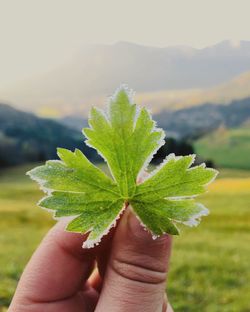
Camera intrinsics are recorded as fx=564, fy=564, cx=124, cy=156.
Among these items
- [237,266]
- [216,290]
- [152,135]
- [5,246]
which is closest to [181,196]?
[152,135]

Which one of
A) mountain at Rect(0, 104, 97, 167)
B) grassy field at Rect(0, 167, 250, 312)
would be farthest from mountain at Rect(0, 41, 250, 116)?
grassy field at Rect(0, 167, 250, 312)

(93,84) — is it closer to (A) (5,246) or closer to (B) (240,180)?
(B) (240,180)

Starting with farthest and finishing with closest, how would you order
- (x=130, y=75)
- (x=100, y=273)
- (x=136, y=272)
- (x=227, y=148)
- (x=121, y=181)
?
(x=130, y=75)
(x=227, y=148)
(x=100, y=273)
(x=136, y=272)
(x=121, y=181)

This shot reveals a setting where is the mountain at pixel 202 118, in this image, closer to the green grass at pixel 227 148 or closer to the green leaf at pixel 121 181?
the green grass at pixel 227 148

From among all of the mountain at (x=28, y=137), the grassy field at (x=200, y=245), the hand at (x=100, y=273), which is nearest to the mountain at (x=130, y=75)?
the mountain at (x=28, y=137)

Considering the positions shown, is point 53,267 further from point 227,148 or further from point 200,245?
point 227,148

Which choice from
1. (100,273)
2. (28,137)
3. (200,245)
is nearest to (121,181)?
(100,273)

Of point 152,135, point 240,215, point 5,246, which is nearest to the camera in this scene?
point 152,135

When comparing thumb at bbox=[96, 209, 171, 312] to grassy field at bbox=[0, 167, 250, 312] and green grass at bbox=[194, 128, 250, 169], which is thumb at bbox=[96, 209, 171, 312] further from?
green grass at bbox=[194, 128, 250, 169]
